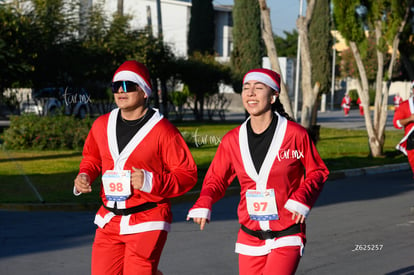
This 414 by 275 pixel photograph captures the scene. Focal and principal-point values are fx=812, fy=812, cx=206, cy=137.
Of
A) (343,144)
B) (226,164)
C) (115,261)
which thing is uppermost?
(226,164)

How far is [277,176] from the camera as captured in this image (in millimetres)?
4941

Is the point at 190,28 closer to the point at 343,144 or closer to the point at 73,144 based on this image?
the point at 343,144

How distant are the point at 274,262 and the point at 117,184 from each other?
42.9 inches

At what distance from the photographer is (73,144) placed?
2277 centimetres

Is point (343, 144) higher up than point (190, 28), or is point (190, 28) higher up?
point (190, 28)

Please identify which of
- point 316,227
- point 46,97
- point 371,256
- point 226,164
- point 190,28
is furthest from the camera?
point 190,28

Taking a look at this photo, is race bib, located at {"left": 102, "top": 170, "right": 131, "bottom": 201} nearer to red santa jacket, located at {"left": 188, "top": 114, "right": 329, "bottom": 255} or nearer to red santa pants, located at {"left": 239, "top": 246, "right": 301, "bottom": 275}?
red santa jacket, located at {"left": 188, "top": 114, "right": 329, "bottom": 255}

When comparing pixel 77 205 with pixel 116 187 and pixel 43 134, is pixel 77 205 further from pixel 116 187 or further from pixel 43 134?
pixel 43 134

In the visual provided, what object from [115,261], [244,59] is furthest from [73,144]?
[244,59]

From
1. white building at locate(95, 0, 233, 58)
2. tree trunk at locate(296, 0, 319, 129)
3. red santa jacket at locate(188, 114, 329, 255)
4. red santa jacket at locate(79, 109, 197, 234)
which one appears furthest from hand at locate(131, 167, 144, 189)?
white building at locate(95, 0, 233, 58)

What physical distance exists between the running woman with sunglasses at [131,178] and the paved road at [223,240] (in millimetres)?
2875

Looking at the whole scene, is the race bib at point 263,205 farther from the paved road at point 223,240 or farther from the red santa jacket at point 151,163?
the paved road at point 223,240

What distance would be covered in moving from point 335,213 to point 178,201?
115 inches

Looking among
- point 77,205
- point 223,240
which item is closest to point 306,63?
point 77,205
